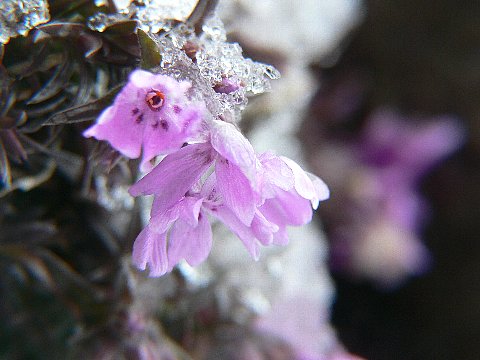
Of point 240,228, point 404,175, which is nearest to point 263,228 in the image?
point 240,228

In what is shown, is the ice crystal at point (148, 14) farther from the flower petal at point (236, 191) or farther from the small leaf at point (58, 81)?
the flower petal at point (236, 191)

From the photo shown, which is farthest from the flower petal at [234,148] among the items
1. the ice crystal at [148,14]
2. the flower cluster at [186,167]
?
the ice crystal at [148,14]

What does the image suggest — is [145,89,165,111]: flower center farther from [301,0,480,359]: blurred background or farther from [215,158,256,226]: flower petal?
[301,0,480,359]: blurred background

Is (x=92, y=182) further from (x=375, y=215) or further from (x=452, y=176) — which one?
(x=452, y=176)

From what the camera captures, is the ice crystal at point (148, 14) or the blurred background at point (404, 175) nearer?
the ice crystal at point (148, 14)

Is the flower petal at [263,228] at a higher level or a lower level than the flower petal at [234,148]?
lower

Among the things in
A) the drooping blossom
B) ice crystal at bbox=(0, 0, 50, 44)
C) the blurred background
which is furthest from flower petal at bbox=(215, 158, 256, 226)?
the blurred background

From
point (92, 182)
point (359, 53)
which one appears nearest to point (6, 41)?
point (92, 182)
